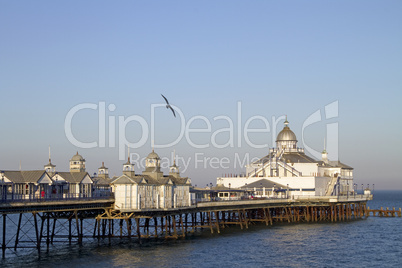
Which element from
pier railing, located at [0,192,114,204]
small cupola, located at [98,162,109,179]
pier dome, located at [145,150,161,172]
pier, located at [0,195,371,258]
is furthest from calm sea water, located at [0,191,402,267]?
small cupola, located at [98,162,109,179]

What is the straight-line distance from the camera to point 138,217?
71.2 metres

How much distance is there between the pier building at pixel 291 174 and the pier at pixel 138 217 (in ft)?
16.0

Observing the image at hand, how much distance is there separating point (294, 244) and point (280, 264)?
15.2 meters

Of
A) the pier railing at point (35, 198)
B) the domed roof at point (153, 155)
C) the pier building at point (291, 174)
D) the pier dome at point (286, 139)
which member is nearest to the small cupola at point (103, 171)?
the pier building at point (291, 174)

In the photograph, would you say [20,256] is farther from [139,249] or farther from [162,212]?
[162,212]

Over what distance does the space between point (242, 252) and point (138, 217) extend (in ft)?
41.7

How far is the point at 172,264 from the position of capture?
5869cm

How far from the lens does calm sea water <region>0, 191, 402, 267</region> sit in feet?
197

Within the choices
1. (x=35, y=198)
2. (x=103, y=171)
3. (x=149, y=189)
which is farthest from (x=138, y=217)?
(x=103, y=171)

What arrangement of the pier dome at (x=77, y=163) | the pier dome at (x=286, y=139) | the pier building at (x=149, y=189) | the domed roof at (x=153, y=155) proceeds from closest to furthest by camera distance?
the pier building at (x=149, y=189) → the domed roof at (x=153, y=155) → the pier dome at (x=77, y=163) → the pier dome at (x=286, y=139)

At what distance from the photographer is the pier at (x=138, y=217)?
63938 millimetres

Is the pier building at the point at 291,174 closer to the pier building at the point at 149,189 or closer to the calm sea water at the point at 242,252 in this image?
the calm sea water at the point at 242,252

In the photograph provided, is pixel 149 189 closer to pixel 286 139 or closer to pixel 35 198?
pixel 35 198

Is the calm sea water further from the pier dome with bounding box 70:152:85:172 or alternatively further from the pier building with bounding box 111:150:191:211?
the pier dome with bounding box 70:152:85:172
